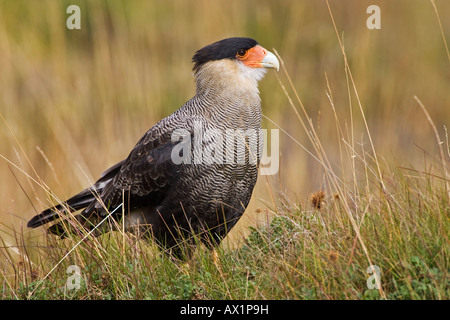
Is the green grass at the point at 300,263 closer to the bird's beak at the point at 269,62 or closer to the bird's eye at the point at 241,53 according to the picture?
the bird's beak at the point at 269,62

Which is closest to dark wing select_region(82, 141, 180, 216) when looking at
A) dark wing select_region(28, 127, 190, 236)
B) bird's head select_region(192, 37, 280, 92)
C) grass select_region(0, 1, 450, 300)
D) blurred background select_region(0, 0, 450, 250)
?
dark wing select_region(28, 127, 190, 236)

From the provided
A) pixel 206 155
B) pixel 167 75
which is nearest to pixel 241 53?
pixel 206 155

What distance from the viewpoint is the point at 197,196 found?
4.54 metres

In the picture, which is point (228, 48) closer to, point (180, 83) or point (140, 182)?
point (140, 182)

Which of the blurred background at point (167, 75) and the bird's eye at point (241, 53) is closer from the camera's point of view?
the bird's eye at point (241, 53)

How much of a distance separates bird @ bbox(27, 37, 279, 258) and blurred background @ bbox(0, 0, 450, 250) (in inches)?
111

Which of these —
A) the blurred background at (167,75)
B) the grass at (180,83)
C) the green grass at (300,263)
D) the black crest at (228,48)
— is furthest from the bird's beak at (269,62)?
the blurred background at (167,75)

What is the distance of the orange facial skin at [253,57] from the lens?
4629 millimetres

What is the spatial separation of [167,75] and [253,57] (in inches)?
148

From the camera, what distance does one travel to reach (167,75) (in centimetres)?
828

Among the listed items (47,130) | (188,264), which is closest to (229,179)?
(188,264)

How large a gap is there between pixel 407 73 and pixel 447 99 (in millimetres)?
580

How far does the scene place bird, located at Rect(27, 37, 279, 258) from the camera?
14.8 ft
